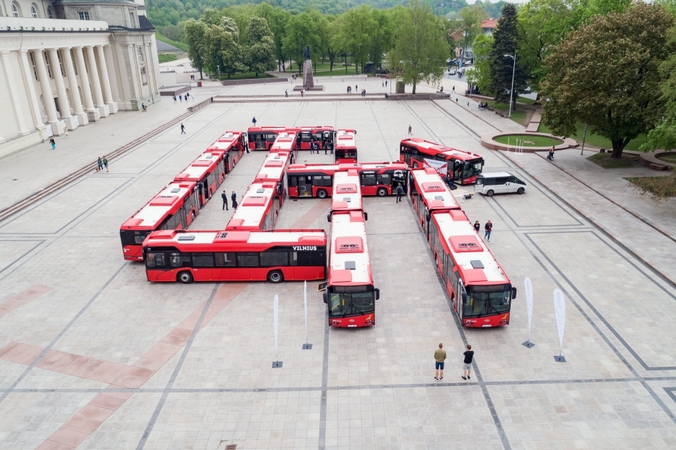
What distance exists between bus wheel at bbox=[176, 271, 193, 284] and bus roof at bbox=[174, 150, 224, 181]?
9802 mm

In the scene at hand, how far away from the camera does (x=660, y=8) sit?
33.3m

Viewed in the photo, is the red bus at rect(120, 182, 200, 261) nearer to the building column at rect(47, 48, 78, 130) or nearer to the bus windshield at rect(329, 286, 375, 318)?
the bus windshield at rect(329, 286, 375, 318)

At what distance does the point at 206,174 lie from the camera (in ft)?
105

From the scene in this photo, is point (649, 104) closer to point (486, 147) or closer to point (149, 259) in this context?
point (486, 147)

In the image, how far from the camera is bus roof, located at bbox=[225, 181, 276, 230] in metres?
23.6

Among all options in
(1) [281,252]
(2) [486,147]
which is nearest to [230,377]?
(1) [281,252]

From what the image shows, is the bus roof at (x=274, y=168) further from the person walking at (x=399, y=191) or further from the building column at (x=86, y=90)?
the building column at (x=86, y=90)

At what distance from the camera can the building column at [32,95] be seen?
47088 millimetres

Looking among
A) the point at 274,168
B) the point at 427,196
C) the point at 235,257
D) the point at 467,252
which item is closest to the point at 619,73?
the point at 427,196

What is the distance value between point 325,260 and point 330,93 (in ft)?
207

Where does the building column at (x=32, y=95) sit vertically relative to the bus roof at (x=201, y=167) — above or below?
above

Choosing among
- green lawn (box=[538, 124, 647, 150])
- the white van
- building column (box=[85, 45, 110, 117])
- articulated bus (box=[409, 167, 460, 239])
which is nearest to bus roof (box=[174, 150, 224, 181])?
articulated bus (box=[409, 167, 460, 239])

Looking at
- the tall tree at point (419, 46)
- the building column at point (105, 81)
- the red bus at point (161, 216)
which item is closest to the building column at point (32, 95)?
the building column at point (105, 81)

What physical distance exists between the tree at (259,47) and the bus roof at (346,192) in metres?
76.6
